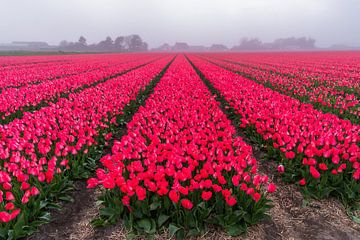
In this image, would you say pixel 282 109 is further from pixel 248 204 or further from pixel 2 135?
pixel 2 135

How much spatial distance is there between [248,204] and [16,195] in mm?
3035

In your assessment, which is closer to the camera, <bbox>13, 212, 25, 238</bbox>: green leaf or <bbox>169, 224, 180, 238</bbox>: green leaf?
<bbox>13, 212, 25, 238</bbox>: green leaf

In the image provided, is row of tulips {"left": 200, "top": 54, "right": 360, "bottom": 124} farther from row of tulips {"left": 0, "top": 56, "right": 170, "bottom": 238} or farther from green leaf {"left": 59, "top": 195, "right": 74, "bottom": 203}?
green leaf {"left": 59, "top": 195, "right": 74, "bottom": 203}

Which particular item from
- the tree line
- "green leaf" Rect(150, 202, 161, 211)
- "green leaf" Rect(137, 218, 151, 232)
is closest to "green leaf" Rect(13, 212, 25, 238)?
"green leaf" Rect(137, 218, 151, 232)

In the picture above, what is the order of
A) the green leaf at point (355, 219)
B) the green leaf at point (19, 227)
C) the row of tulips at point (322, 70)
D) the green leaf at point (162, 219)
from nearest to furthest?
the green leaf at point (19, 227) < the green leaf at point (162, 219) < the green leaf at point (355, 219) < the row of tulips at point (322, 70)

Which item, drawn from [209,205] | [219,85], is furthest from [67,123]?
[219,85]

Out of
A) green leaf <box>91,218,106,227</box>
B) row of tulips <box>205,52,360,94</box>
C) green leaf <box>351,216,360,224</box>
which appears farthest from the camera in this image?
row of tulips <box>205,52,360,94</box>

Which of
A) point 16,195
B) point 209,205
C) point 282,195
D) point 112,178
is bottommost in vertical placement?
point 282,195

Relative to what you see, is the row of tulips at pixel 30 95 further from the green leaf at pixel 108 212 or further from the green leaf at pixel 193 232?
the green leaf at pixel 193 232

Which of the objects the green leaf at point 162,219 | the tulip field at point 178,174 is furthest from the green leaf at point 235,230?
the green leaf at point 162,219

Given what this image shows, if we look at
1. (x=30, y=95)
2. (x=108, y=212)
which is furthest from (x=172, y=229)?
(x=30, y=95)

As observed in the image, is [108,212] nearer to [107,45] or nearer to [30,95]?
[30,95]

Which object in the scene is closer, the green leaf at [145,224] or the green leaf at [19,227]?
the green leaf at [19,227]

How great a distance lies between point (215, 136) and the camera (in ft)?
17.0
